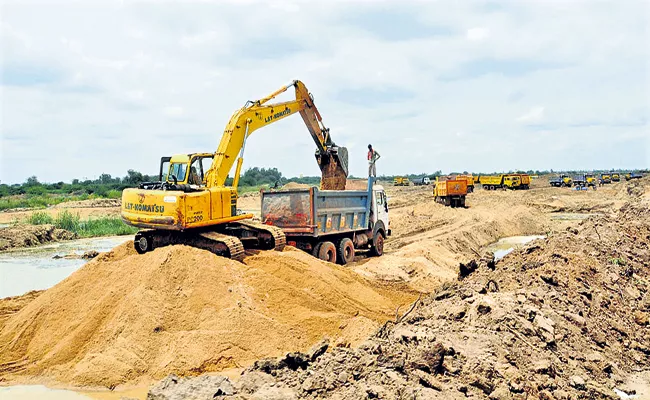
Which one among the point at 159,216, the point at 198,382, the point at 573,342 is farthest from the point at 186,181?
the point at 573,342

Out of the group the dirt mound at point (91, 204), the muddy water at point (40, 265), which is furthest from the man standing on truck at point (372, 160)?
the dirt mound at point (91, 204)

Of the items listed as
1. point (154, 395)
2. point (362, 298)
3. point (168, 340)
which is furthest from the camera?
point (362, 298)

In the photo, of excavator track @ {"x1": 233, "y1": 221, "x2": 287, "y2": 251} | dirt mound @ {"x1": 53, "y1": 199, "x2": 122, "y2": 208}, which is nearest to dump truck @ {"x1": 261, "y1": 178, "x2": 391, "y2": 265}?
excavator track @ {"x1": 233, "y1": 221, "x2": 287, "y2": 251}

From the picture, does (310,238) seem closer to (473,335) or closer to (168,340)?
(168,340)

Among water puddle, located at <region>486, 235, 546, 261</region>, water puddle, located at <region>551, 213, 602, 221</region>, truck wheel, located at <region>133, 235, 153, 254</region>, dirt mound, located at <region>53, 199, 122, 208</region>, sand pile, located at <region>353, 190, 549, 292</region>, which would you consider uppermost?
truck wheel, located at <region>133, 235, 153, 254</region>

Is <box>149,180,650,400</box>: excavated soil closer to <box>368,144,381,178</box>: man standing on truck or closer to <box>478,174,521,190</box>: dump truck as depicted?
<box>368,144,381,178</box>: man standing on truck

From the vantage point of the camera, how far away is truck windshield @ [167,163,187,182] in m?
12.8

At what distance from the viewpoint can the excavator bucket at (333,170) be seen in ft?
59.6

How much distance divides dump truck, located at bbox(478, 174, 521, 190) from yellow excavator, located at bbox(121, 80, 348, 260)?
1973 inches

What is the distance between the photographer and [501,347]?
6.15 meters

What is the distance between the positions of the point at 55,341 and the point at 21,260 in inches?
487

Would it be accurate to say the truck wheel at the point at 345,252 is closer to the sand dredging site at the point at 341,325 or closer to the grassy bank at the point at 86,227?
the sand dredging site at the point at 341,325

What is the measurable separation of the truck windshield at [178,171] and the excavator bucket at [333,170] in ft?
20.1

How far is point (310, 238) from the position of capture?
15203mm
